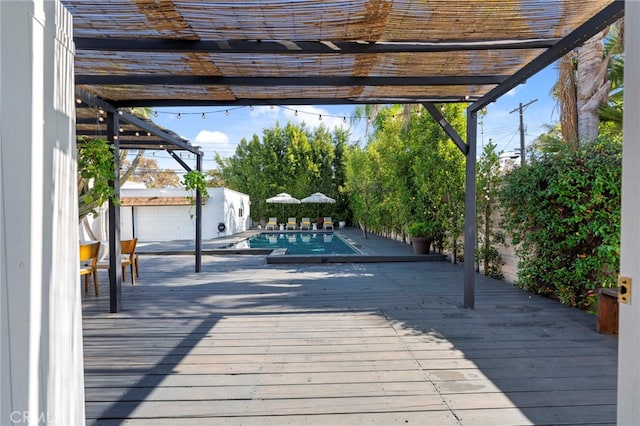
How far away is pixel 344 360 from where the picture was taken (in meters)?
2.78

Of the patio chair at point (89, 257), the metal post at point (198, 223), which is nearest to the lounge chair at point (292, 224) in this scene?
the metal post at point (198, 223)

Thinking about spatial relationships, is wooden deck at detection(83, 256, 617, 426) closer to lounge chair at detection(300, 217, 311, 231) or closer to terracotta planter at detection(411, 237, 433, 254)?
terracotta planter at detection(411, 237, 433, 254)

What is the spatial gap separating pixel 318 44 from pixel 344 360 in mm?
2590

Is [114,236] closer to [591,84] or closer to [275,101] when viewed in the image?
[275,101]

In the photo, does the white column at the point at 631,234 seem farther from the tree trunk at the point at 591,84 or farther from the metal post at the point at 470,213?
the tree trunk at the point at 591,84

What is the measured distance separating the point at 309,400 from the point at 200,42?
2.81 metres

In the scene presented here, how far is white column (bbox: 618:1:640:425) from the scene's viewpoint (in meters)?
0.90

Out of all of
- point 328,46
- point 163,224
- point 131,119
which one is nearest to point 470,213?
point 328,46

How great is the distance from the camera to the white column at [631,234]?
0.90m

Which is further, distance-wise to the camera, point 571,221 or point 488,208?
point 488,208

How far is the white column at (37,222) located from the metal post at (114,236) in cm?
341

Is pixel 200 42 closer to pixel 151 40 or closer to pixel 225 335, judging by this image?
pixel 151 40

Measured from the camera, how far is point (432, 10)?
2.40m
